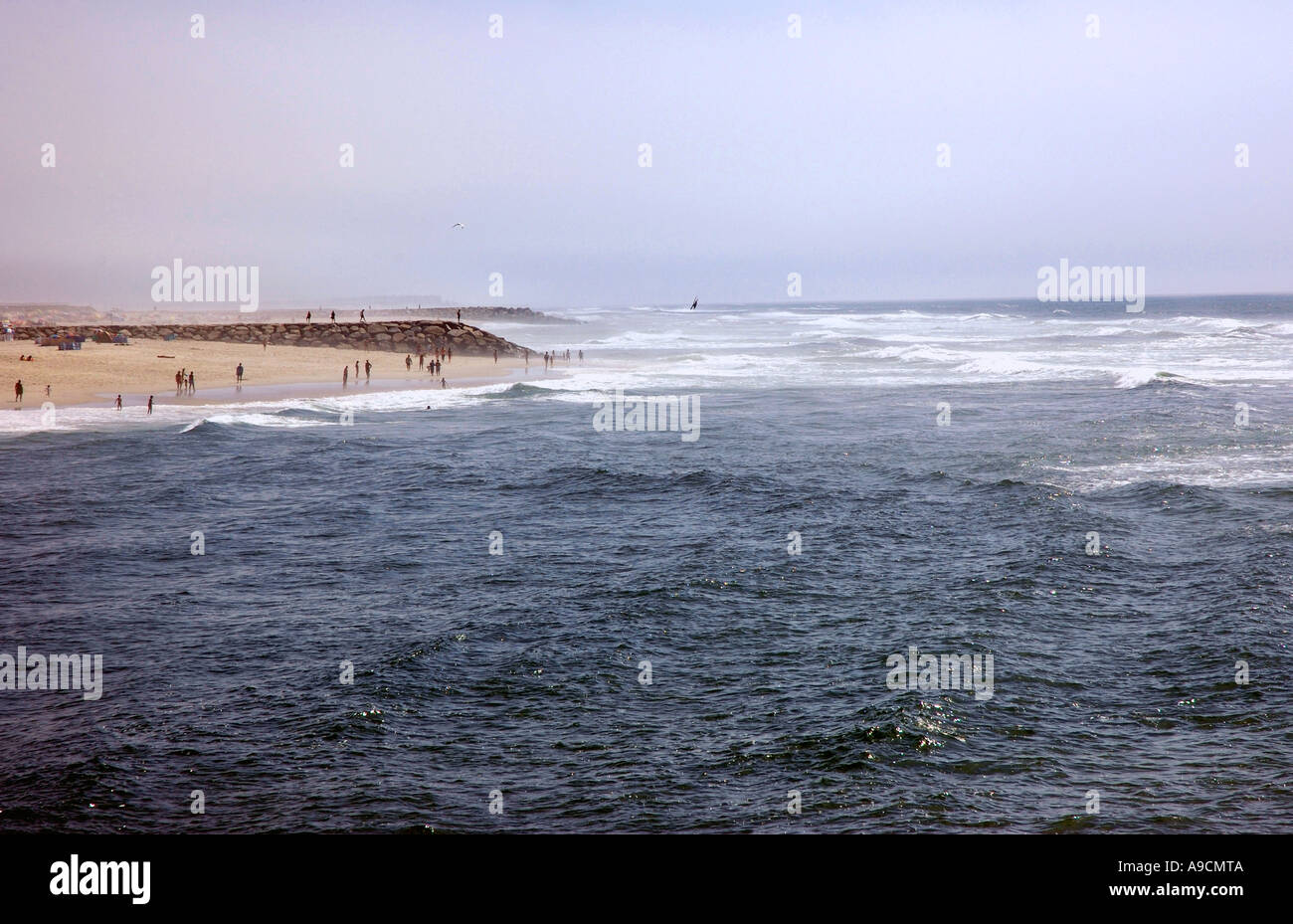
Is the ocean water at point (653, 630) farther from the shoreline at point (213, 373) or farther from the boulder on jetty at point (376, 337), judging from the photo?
the boulder on jetty at point (376, 337)

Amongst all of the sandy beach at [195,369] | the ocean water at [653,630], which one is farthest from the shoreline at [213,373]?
the ocean water at [653,630]

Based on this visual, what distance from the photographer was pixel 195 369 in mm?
58125

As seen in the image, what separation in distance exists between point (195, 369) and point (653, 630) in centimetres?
5165

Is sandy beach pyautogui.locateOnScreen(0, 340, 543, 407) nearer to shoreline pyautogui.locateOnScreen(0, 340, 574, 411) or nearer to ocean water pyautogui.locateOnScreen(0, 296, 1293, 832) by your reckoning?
shoreline pyautogui.locateOnScreen(0, 340, 574, 411)

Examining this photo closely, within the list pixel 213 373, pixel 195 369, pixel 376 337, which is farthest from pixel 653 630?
pixel 376 337

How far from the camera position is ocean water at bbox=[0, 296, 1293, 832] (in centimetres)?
1025

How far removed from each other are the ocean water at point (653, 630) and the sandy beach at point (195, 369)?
14.8 m

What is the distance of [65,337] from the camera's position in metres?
65.6

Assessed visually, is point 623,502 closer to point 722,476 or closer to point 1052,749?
point 722,476

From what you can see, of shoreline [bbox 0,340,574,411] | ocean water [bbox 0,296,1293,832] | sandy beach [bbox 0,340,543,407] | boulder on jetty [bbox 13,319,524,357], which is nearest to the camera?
ocean water [bbox 0,296,1293,832]

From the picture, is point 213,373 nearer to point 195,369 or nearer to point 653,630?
point 195,369

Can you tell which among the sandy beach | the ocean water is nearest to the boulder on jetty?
the sandy beach

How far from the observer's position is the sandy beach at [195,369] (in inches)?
1902

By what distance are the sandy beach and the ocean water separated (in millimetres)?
14788
